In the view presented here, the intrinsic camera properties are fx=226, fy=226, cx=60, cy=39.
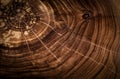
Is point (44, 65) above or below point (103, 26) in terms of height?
below

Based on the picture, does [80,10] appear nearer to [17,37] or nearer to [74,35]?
[74,35]

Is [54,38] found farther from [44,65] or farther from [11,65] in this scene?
[11,65]

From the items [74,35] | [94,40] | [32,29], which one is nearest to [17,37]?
[32,29]

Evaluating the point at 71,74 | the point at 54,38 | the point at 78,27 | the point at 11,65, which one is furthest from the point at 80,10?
the point at 11,65

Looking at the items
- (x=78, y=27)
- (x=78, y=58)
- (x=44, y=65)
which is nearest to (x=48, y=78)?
(x=44, y=65)

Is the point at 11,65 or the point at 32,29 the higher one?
the point at 32,29

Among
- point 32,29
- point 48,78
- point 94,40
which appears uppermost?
point 32,29
